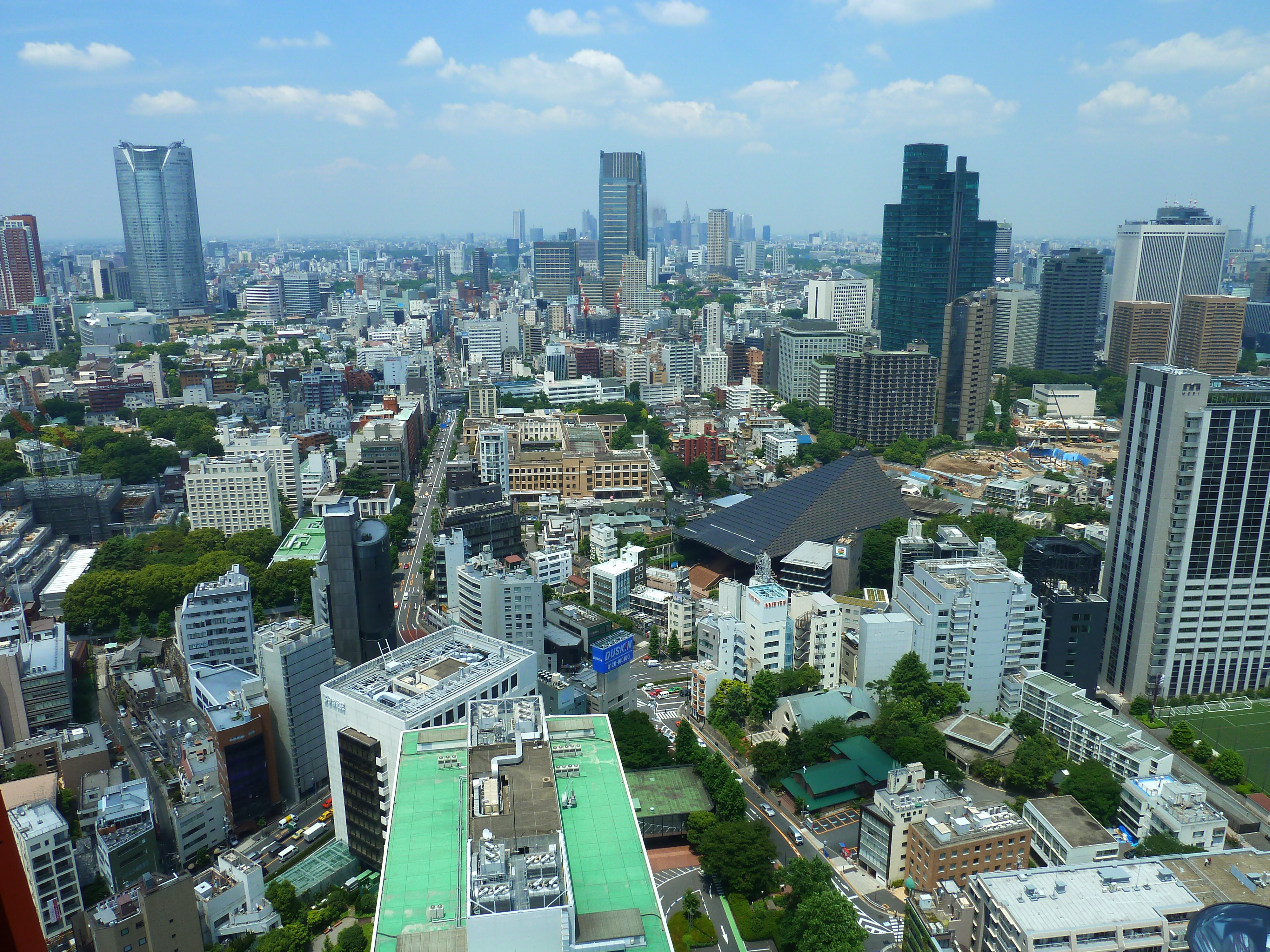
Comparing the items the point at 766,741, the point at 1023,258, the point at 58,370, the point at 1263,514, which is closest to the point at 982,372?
the point at 1263,514

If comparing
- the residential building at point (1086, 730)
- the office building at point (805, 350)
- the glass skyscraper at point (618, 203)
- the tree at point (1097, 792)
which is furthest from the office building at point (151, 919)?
the glass skyscraper at point (618, 203)

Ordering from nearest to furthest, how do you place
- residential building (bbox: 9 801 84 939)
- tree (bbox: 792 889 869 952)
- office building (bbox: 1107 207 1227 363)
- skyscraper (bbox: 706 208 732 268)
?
tree (bbox: 792 889 869 952), residential building (bbox: 9 801 84 939), office building (bbox: 1107 207 1227 363), skyscraper (bbox: 706 208 732 268)

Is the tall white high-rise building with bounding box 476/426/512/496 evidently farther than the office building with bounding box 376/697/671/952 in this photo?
Yes

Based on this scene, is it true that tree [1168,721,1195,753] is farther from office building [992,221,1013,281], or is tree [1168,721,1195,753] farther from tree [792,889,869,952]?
office building [992,221,1013,281]

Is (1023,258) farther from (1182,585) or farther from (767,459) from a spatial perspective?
(1182,585)

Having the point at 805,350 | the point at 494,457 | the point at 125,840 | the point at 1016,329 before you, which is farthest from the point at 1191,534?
the point at 1016,329

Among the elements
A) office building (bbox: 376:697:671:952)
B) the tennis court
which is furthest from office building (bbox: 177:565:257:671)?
the tennis court
